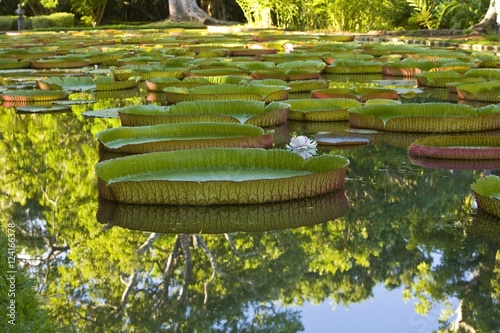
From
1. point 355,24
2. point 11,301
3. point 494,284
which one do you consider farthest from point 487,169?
point 355,24

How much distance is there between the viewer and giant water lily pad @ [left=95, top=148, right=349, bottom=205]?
11.8 ft

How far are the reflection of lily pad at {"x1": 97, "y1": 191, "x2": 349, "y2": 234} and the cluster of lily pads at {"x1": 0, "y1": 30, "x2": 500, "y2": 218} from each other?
47 mm

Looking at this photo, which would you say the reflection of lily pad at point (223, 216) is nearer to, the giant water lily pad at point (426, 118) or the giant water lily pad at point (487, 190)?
the giant water lily pad at point (487, 190)

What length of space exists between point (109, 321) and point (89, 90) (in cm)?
650

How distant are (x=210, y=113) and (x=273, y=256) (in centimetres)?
283

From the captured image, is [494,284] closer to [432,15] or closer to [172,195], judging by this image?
[172,195]

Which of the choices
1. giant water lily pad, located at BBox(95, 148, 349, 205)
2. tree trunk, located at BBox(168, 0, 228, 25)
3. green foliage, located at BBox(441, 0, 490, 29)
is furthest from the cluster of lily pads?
tree trunk, located at BBox(168, 0, 228, 25)

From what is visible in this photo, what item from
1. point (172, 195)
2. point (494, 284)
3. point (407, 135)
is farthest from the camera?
point (407, 135)

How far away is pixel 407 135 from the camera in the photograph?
5.43 metres

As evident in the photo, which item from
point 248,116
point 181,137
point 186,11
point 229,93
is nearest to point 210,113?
point 248,116

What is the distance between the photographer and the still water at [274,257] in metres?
2.46

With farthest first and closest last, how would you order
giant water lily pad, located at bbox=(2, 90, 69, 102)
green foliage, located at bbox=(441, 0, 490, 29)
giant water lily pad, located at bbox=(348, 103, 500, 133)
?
green foliage, located at bbox=(441, 0, 490, 29)
giant water lily pad, located at bbox=(2, 90, 69, 102)
giant water lily pad, located at bbox=(348, 103, 500, 133)

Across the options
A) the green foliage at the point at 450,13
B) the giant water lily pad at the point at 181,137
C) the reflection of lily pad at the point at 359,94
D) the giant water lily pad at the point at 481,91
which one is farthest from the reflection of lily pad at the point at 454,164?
the green foliage at the point at 450,13

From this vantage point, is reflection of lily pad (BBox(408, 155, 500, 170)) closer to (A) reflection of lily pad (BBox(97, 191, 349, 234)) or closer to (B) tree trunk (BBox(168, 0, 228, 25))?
(A) reflection of lily pad (BBox(97, 191, 349, 234))
